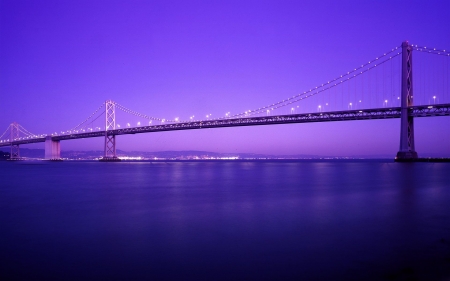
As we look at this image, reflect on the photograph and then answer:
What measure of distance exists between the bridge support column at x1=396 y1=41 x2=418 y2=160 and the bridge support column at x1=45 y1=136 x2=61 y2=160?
1771 inches

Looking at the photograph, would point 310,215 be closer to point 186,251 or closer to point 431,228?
point 431,228

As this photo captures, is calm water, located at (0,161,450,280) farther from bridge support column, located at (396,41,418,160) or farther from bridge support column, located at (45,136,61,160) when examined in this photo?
bridge support column, located at (45,136,61,160)

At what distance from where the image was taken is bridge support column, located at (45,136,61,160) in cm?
5125

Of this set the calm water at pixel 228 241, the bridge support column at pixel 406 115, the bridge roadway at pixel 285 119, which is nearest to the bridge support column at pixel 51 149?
the bridge roadway at pixel 285 119

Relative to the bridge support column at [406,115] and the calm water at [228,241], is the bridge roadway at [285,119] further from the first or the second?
the calm water at [228,241]

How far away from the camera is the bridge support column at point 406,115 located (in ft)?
110

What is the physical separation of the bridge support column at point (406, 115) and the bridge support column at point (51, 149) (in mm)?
44989

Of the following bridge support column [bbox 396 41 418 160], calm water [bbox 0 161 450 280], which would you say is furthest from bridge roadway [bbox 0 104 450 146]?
calm water [bbox 0 161 450 280]

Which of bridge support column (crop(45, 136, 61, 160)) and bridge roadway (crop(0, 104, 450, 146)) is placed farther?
bridge support column (crop(45, 136, 61, 160))

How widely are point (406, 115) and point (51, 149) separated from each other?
46314 millimetres

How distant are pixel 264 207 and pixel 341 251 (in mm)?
4416

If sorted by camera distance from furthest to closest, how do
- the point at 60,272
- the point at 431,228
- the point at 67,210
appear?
the point at 67,210
the point at 431,228
the point at 60,272

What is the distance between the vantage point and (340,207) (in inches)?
349

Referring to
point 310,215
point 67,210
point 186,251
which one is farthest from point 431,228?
point 67,210
